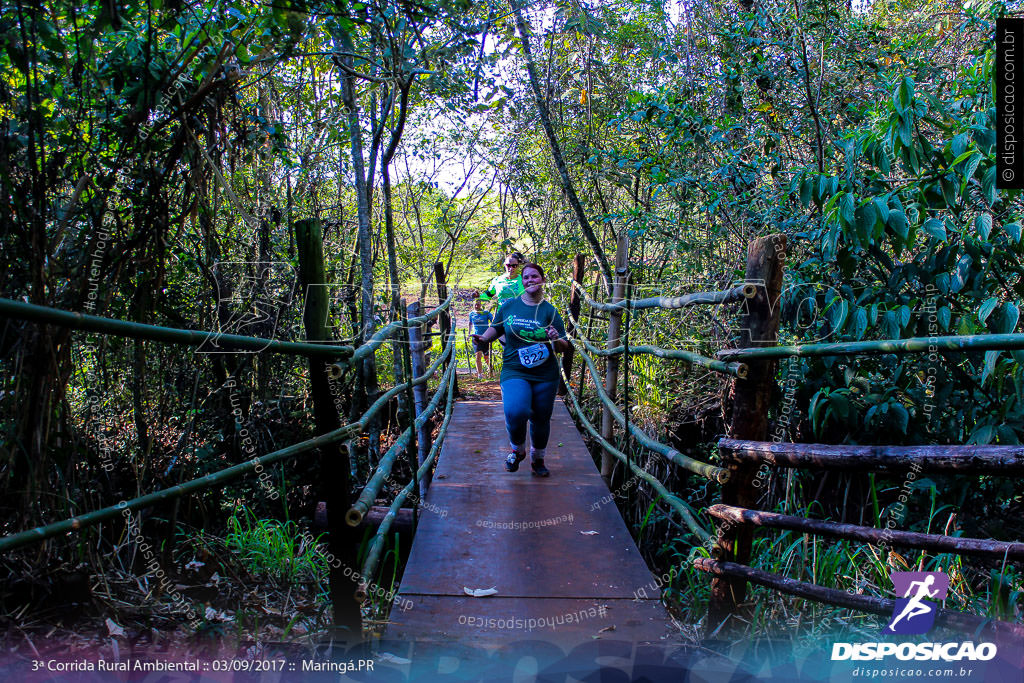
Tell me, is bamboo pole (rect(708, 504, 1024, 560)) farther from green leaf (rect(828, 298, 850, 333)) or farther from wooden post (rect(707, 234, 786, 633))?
green leaf (rect(828, 298, 850, 333))

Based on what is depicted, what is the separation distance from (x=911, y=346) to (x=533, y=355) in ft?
7.54

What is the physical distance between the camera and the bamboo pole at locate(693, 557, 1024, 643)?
1.47 m

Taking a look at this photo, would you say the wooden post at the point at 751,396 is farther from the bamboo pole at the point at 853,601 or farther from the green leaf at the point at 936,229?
the green leaf at the point at 936,229

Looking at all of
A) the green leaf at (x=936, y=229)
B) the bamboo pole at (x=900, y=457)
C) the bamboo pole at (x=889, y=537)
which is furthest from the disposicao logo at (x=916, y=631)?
the green leaf at (x=936, y=229)

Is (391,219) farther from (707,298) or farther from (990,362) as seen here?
(990,362)

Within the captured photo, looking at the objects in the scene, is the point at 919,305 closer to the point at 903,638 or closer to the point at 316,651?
the point at 903,638

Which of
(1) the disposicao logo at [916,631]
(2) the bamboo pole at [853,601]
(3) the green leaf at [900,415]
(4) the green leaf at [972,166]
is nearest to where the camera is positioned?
(1) the disposicao logo at [916,631]

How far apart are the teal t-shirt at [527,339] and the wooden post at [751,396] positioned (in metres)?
1.91

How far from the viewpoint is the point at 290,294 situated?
464 centimetres

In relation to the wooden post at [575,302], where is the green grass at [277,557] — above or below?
below

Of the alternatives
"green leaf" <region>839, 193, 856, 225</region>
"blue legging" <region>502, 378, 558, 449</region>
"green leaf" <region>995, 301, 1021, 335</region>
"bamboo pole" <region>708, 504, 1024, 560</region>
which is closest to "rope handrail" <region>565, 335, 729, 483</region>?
"bamboo pole" <region>708, 504, 1024, 560</region>

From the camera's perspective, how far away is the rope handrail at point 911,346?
166 centimetres

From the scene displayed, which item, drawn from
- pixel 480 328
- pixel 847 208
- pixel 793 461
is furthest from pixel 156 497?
pixel 480 328

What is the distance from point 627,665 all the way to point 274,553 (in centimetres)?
198
